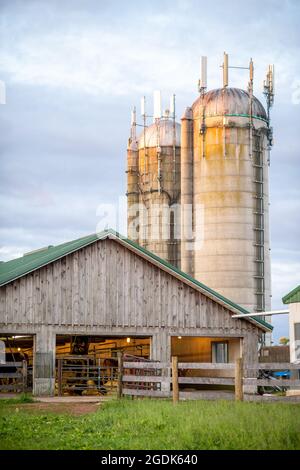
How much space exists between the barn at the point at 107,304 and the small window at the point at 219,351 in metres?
0.91

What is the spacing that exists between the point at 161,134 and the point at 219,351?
88.4 feet

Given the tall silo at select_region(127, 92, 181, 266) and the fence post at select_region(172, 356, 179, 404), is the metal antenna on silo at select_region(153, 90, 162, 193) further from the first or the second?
the fence post at select_region(172, 356, 179, 404)

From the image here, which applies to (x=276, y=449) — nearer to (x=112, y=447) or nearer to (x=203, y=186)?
(x=112, y=447)

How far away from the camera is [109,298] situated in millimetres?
34844

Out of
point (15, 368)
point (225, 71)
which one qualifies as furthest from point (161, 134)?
point (15, 368)

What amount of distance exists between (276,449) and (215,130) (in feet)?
147

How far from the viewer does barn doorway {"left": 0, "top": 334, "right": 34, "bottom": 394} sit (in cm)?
3036

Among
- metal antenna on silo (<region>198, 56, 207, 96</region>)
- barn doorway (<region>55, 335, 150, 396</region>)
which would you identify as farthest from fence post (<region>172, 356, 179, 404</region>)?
metal antenna on silo (<region>198, 56, 207, 96</region>)

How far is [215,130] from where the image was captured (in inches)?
2240

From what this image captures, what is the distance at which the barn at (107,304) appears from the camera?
33156 mm

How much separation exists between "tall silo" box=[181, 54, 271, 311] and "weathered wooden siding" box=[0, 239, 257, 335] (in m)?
19.4

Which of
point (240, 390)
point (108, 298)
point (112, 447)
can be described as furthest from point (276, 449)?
point (108, 298)

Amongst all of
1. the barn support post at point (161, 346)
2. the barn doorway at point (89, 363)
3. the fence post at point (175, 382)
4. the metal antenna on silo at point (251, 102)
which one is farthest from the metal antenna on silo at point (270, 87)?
the fence post at point (175, 382)

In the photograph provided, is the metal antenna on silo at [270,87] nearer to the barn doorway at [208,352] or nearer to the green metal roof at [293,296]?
the barn doorway at [208,352]
